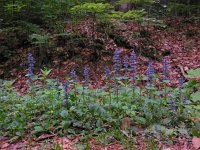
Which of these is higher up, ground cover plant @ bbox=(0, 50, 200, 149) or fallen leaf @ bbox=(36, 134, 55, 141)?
ground cover plant @ bbox=(0, 50, 200, 149)

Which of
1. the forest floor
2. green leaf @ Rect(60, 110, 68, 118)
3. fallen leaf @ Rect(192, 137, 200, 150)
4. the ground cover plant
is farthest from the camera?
the forest floor

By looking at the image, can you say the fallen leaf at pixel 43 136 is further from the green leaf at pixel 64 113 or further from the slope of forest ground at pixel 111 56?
the slope of forest ground at pixel 111 56

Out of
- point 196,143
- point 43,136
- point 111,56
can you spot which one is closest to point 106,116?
A: point 43,136

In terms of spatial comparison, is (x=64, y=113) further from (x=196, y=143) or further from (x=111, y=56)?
(x=111, y=56)

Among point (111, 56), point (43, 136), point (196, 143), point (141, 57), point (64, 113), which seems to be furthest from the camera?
point (141, 57)

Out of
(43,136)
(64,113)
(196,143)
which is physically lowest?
(43,136)

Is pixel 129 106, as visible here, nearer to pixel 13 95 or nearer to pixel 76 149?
pixel 76 149

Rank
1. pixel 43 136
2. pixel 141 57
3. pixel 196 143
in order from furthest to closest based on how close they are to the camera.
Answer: pixel 141 57
pixel 43 136
pixel 196 143

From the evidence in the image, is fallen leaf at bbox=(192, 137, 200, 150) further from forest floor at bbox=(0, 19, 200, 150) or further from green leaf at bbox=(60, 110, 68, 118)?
forest floor at bbox=(0, 19, 200, 150)

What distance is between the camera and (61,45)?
889 centimetres

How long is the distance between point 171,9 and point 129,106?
928cm

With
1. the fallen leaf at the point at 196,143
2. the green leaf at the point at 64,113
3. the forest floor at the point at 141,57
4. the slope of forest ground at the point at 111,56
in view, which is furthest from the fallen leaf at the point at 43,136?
the slope of forest ground at the point at 111,56

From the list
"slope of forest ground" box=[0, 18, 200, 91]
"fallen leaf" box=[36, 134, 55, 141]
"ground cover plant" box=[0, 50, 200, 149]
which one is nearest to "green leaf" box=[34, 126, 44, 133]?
"ground cover plant" box=[0, 50, 200, 149]

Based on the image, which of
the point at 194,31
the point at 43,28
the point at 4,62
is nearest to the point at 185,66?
the point at 194,31
